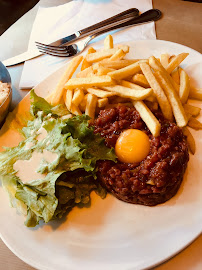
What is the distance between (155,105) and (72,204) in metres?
1.18

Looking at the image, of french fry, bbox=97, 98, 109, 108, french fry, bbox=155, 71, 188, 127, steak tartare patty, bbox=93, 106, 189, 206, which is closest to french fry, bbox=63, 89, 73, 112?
french fry, bbox=97, 98, 109, 108

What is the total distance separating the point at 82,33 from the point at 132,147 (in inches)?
92.5

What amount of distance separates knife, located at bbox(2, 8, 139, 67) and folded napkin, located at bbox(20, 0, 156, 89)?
0.38 ft

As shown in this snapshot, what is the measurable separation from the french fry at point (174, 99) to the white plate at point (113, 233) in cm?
27

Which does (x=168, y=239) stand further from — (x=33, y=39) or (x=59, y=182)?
(x=33, y=39)

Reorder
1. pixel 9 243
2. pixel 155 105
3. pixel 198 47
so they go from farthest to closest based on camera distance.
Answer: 1. pixel 198 47
2. pixel 155 105
3. pixel 9 243

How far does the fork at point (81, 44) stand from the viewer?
3.77m

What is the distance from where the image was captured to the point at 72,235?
231 centimetres

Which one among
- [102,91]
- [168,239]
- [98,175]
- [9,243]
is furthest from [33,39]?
[168,239]

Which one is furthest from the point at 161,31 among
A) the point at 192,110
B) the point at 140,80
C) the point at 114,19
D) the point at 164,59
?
the point at 192,110

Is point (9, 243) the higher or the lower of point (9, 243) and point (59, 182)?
the lower

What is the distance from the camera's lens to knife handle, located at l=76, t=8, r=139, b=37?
3963 millimetres

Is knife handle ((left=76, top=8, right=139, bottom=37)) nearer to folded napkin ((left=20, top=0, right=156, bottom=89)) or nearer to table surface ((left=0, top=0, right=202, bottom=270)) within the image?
folded napkin ((left=20, top=0, right=156, bottom=89))

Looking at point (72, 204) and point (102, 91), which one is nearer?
point (72, 204)
